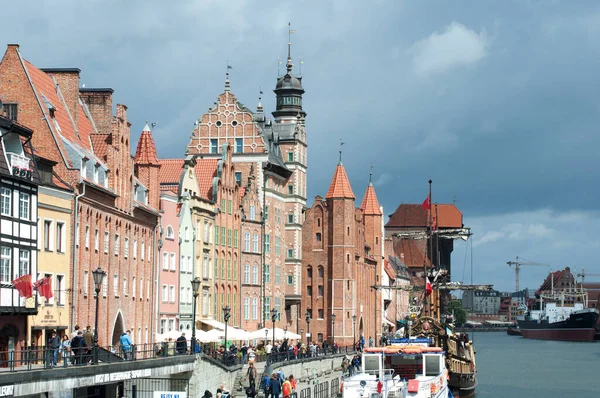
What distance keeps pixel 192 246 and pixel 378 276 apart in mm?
69265

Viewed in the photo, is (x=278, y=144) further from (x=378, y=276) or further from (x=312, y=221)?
(x=378, y=276)

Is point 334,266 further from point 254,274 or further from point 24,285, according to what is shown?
point 24,285

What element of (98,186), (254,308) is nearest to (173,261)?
(98,186)

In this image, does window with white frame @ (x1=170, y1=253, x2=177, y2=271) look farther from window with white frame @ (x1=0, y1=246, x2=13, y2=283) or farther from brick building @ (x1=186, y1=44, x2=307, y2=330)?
window with white frame @ (x1=0, y1=246, x2=13, y2=283)

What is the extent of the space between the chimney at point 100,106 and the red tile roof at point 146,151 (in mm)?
5739

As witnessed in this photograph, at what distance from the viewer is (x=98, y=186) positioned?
67688 mm

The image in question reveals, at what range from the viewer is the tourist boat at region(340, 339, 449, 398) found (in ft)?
165

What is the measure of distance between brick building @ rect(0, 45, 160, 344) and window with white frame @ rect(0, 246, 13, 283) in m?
8.90

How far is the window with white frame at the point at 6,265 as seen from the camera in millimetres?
53375

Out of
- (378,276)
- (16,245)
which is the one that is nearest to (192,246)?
(16,245)

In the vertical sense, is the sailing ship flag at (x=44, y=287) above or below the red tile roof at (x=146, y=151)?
below

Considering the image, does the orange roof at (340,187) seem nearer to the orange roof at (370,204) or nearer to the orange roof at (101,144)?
the orange roof at (370,204)

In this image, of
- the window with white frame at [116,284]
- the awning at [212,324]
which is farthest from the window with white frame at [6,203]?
the awning at [212,324]

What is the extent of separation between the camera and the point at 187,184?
92.1 m
